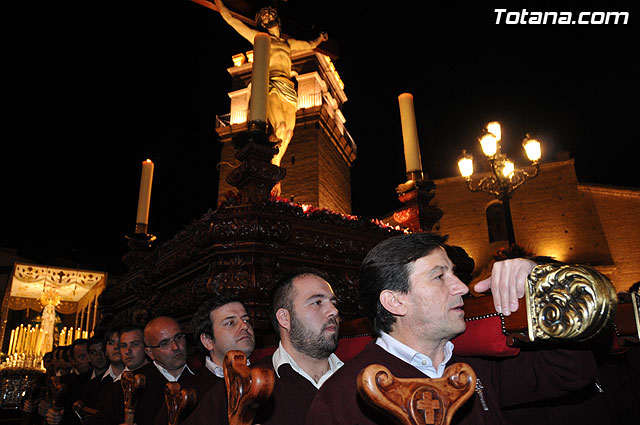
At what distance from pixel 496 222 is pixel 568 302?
896 inches

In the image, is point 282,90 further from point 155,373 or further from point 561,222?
point 561,222

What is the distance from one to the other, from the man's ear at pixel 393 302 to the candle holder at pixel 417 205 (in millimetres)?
2572

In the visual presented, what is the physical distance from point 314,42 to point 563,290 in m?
7.68

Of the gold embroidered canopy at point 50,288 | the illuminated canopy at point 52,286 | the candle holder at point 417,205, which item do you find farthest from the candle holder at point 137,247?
the illuminated canopy at point 52,286

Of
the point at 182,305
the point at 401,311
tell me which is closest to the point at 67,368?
the point at 182,305

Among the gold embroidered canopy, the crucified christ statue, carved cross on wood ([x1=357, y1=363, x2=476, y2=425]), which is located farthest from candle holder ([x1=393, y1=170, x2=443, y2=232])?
the gold embroidered canopy

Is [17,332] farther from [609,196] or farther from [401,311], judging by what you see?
[609,196]

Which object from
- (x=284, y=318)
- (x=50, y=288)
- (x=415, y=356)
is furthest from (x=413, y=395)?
(x=50, y=288)

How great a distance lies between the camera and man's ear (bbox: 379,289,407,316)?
1.47 meters

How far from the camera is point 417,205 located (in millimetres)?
4086

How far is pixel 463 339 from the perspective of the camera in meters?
1.38

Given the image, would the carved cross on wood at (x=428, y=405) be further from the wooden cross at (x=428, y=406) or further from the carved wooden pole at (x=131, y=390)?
the carved wooden pole at (x=131, y=390)

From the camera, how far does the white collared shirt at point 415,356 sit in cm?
139

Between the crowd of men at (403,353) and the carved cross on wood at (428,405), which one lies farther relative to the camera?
the crowd of men at (403,353)
